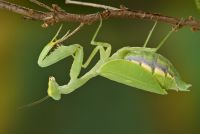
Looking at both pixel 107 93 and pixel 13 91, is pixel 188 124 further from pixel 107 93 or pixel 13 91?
pixel 13 91

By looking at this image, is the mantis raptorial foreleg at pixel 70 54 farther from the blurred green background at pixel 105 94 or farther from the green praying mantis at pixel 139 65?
the blurred green background at pixel 105 94

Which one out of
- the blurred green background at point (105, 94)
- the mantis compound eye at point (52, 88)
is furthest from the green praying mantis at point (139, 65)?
the blurred green background at point (105, 94)

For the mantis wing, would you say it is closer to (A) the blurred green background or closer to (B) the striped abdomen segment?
(B) the striped abdomen segment

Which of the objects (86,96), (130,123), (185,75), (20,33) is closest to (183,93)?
(185,75)

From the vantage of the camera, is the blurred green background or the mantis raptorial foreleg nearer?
the mantis raptorial foreleg

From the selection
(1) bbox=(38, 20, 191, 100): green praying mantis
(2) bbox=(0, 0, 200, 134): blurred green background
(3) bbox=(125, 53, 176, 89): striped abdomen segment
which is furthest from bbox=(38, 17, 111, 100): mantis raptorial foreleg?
(2) bbox=(0, 0, 200, 134): blurred green background

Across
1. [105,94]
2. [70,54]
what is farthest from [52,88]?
[105,94]
